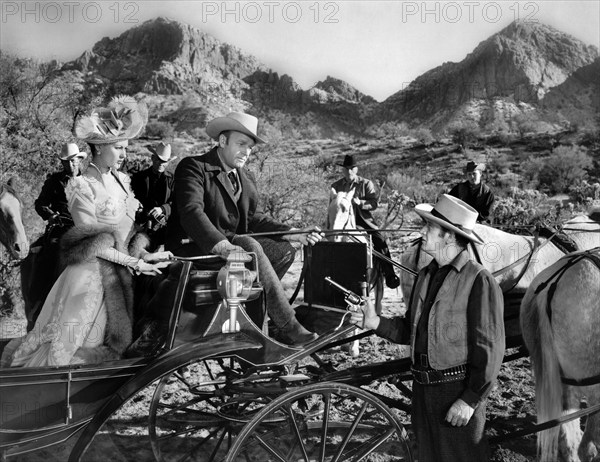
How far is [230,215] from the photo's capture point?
3.51 m

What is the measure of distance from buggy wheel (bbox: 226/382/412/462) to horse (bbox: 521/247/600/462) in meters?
0.89

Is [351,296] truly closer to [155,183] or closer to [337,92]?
[155,183]

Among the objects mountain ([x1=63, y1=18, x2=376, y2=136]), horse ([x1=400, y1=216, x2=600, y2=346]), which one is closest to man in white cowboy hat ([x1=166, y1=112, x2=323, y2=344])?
horse ([x1=400, y1=216, x2=600, y2=346])

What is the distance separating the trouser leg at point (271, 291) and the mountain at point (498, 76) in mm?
29612

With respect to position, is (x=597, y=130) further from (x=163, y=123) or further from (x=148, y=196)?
(x=148, y=196)

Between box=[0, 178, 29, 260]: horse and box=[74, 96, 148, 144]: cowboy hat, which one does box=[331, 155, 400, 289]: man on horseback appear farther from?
box=[74, 96, 148, 144]: cowboy hat

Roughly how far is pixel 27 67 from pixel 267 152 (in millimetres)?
6710

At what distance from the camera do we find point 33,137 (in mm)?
11227

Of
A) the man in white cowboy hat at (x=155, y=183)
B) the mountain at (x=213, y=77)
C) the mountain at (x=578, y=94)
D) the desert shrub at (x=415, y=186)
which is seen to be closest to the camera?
the man in white cowboy hat at (x=155, y=183)

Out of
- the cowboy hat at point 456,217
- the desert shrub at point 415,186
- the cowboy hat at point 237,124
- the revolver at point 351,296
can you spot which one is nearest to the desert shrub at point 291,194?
the desert shrub at point 415,186

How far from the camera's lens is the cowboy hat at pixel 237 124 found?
326 centimetres

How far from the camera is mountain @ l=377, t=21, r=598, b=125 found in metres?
32.8

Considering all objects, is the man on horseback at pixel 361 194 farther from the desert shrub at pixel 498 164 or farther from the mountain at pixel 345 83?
the mountain at pixel 345 83

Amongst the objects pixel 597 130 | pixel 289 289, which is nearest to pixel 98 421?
pixel 289 289
